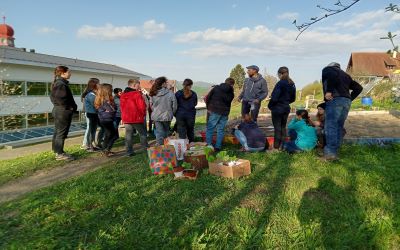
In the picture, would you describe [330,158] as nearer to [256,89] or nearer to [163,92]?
[256,89]

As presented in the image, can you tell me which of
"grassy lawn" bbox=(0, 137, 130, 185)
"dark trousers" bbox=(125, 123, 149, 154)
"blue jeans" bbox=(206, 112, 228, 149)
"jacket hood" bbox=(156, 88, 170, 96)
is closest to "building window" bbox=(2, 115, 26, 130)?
"grassy lawn" bbox=(0, 137, 130, 185)

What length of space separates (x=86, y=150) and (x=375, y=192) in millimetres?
6761

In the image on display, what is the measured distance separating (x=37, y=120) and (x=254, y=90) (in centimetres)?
1587

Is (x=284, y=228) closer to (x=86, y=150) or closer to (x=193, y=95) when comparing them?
(x=193, y=95)

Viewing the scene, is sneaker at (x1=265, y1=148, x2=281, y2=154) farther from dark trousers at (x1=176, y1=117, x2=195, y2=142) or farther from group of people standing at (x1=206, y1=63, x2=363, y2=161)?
dark trousers at (x1=176, y1=117, x2=195, y2=142)

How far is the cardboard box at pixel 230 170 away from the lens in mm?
4940

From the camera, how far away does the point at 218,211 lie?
3732 millimetres

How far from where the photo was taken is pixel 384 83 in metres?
25.5

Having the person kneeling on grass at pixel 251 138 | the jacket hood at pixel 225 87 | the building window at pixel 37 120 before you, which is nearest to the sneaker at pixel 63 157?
the jacket hood at pixel 225 87

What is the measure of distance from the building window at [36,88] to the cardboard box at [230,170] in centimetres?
1634

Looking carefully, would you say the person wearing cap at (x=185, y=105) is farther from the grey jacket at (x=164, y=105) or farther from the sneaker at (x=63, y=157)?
the sneaker at (x=63, y=157)

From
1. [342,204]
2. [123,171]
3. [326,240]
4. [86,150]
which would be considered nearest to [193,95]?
[123,171]

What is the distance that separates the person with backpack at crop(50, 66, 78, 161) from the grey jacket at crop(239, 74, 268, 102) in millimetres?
4225

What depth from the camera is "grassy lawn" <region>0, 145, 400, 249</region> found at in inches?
121
